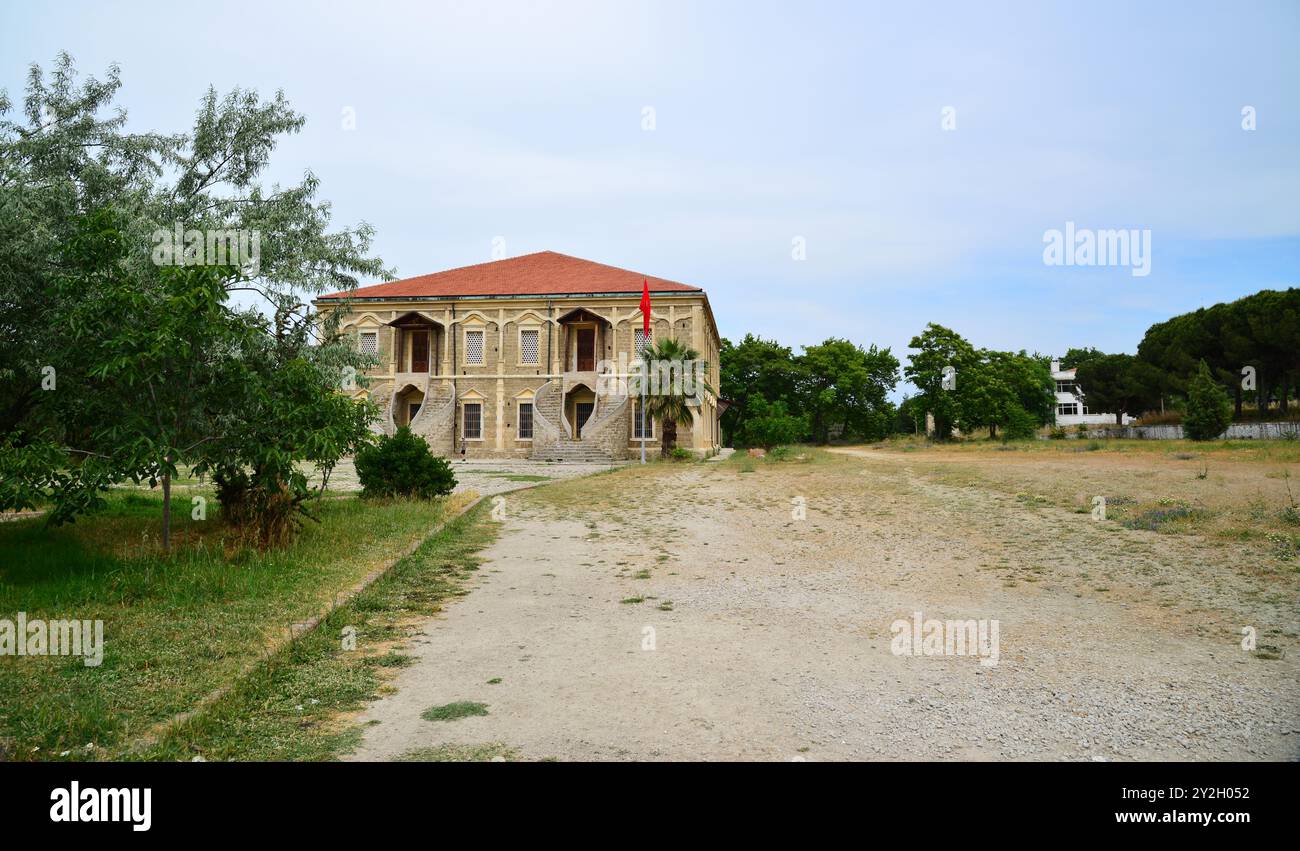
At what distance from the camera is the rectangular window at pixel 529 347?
3988 cm

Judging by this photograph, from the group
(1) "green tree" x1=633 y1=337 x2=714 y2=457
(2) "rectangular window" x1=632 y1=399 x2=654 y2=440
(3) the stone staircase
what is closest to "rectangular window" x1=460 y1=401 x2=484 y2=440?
(3) the stone staircase

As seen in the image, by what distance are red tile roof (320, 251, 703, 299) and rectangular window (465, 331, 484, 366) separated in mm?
2179

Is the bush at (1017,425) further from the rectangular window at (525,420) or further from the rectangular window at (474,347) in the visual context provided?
the rectangular window at (474,347)

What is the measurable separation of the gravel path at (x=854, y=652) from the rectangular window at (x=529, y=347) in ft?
94.7

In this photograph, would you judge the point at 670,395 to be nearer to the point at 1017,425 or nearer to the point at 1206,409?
the point at 1206,409

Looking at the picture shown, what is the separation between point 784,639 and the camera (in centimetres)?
607

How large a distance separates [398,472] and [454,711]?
11.1 m

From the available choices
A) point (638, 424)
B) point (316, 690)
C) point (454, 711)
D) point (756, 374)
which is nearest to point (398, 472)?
point (316, 690)

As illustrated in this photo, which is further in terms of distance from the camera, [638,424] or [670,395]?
[638,424]

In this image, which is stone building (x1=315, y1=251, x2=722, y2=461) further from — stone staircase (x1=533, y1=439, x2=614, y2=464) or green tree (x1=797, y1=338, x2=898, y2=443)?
green tree (x1=797, y1=338, x2=898, y2=443)

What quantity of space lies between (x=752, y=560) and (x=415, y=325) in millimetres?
34119

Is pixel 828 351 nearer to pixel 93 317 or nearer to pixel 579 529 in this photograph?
pixel 579 529

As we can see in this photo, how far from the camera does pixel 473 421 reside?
40188 mm
